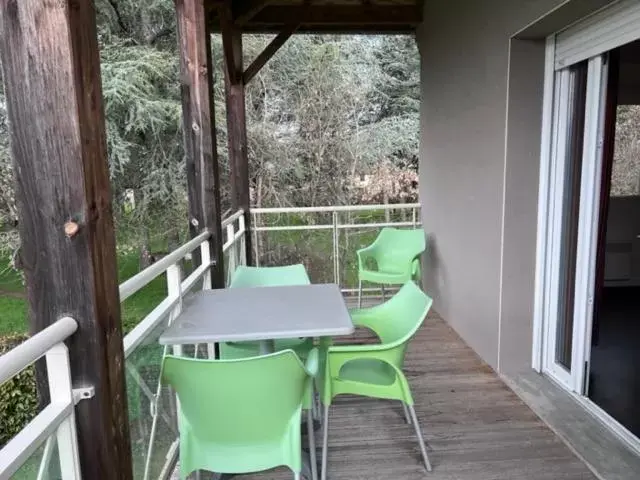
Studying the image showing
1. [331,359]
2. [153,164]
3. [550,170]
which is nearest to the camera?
[331,359]

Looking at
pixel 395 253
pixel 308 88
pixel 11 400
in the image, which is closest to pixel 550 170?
pixel 395 253

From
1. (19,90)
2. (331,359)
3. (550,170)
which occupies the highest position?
(19,90)

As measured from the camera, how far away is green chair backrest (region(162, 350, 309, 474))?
144 cm

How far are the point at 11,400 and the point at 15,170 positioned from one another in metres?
2.54

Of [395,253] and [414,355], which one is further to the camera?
[395,253]

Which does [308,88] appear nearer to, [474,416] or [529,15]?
[529,15]

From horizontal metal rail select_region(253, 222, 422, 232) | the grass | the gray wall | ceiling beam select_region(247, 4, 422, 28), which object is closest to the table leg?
the gray wall

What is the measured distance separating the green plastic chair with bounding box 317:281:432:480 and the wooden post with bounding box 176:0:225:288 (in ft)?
4.06

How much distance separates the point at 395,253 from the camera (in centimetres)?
464

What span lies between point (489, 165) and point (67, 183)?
8.65 feet

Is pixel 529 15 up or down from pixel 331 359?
up

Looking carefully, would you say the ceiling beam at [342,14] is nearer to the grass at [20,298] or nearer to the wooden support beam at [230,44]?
the wooden support beam at [230,44]

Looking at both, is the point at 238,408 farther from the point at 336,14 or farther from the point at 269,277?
the point at 336,14

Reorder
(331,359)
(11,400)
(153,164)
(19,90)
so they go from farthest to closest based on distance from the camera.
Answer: (153,164)
(11,400)
(331,359)
(19,90)
